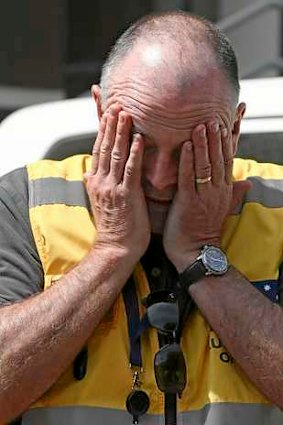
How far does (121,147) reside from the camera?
107 inches

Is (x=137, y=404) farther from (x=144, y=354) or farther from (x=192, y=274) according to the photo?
(x=192, y=274)

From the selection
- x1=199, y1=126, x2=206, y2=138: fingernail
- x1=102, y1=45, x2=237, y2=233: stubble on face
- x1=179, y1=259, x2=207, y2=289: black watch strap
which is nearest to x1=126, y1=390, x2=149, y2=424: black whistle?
x1=179, y1=259, x2=207, y2=289: black watch strap

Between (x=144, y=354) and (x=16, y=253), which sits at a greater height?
(x=16, y=253)

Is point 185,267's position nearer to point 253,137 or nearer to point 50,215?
point 50,215

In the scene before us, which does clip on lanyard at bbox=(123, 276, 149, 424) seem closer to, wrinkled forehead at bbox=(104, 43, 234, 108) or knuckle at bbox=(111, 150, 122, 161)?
knuckle at bbox=(111, 150, 122, 161)

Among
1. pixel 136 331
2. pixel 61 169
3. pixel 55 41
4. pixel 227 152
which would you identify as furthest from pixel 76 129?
pixel 55 41

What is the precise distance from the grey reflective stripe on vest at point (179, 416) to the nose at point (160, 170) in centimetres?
47

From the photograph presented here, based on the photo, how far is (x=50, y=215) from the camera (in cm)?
282

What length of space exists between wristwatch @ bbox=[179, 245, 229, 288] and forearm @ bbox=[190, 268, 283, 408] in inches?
0.6

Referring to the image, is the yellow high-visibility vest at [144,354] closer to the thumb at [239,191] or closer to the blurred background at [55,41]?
the thumb at [239,191]

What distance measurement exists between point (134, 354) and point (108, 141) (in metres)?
0.45

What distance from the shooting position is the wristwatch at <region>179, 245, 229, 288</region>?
107 inches

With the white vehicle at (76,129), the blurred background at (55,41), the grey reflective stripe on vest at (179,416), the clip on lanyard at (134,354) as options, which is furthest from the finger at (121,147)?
the blurred background at (55,41)

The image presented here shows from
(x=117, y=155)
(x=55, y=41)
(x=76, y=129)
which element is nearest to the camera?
(x=117, y=155)
